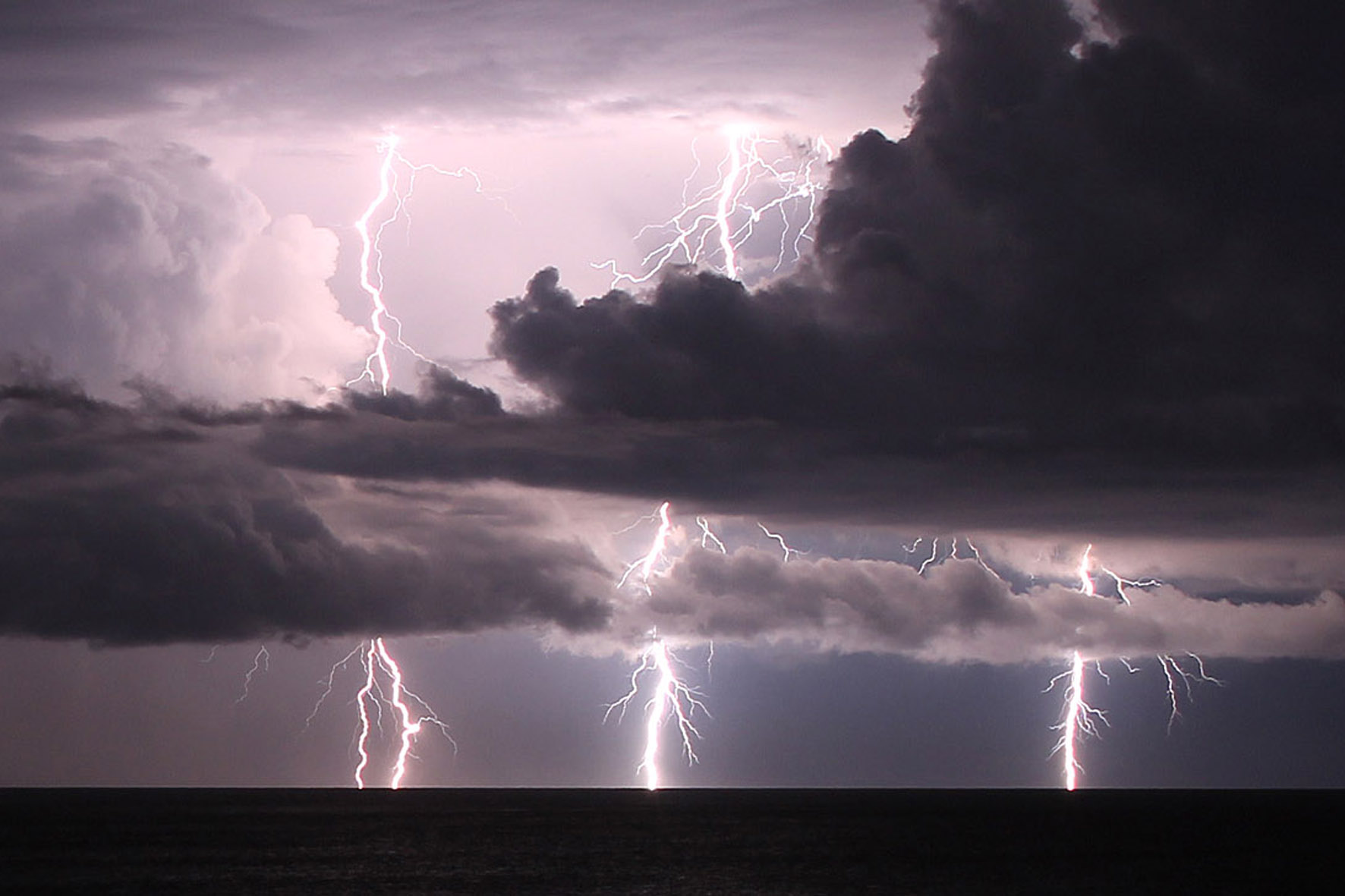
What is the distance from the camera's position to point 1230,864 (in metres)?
111

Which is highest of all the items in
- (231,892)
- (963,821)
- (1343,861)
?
(963,821)

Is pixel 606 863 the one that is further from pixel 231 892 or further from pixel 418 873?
pixel 231 892

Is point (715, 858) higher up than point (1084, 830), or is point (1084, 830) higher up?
point (1084, 830)

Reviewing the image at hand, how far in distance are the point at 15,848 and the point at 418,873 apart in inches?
1589

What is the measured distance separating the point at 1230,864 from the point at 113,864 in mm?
70720

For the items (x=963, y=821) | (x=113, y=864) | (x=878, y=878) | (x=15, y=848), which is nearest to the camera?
(x=878, y=878)

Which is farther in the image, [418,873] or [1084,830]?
[1084,830]

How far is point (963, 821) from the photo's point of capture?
7224 inches

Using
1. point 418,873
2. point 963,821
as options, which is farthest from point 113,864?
point 963,821

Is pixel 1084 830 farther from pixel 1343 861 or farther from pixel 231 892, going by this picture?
pixel 231 892

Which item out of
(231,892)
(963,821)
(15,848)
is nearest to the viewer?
(231,892)

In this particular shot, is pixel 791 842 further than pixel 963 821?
No

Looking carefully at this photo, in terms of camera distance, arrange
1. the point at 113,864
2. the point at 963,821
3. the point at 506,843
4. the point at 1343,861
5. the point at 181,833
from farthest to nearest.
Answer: the point at 963,821
the point at 181,833
the point at 506,843
the point at 1343,861
the point at 113,864

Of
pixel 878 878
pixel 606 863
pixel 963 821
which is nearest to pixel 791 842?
pixel 606 863
